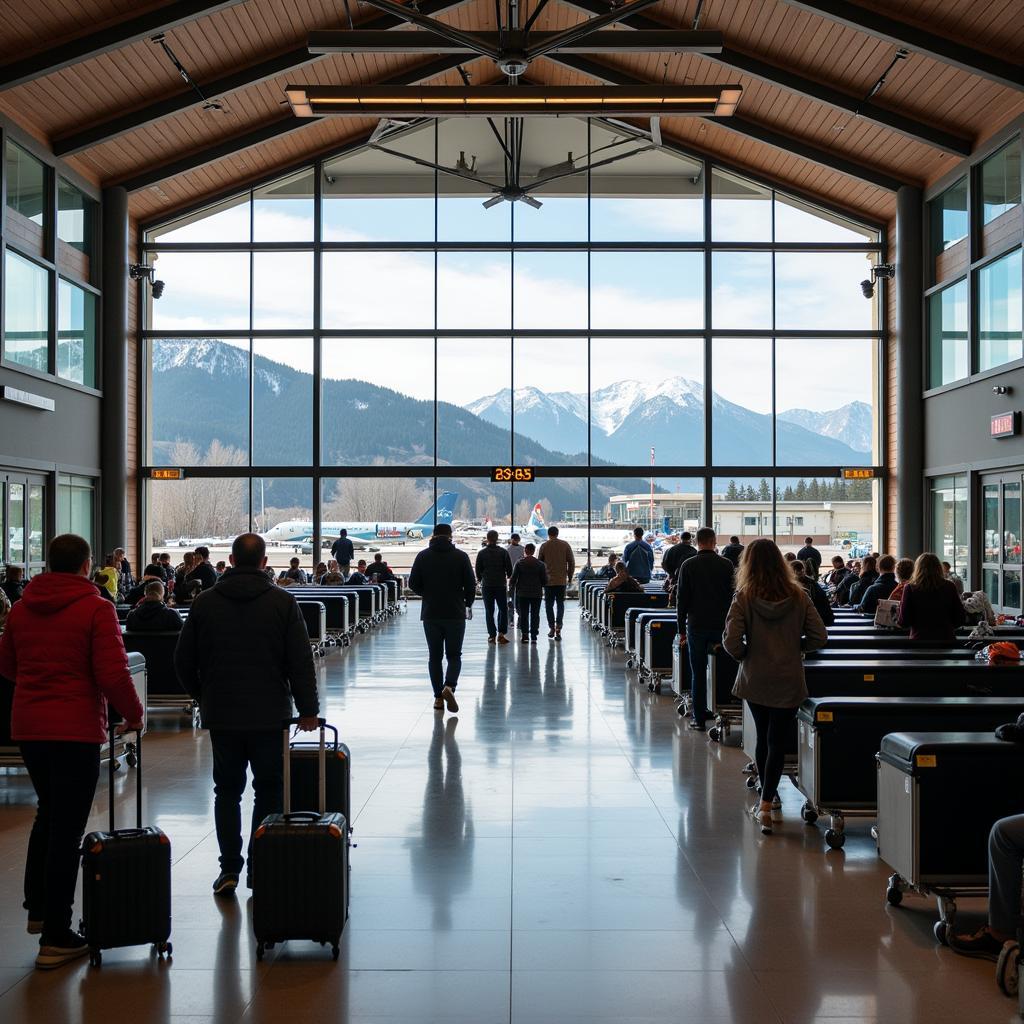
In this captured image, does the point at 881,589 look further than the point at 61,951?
Yes

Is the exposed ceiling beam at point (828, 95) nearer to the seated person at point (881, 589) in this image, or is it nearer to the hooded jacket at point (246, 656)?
the seated person at point (881, 589)

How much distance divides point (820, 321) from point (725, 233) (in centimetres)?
301

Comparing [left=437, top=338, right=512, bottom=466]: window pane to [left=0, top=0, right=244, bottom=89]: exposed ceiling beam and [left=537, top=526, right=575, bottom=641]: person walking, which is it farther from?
[left=0, top=0, right=244, bottom=89]: exposed ceiling beam

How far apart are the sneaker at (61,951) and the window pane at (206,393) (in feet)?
74.1

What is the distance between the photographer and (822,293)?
88.1ft

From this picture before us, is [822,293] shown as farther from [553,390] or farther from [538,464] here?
[538,464]

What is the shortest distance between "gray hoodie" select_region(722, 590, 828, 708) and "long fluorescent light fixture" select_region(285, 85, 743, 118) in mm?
9949

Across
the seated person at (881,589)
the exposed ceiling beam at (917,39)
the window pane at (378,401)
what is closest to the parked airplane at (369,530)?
the window pane at (378,401)

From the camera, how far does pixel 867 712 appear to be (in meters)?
6.15

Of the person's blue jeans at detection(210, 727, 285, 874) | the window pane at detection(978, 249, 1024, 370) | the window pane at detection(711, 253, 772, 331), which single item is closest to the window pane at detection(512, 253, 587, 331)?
the window pane at detection(711, 253, 772, 331)

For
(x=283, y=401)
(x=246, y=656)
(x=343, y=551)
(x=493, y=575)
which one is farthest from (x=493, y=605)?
(x=246, y=656)

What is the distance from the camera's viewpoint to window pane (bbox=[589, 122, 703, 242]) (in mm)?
26922

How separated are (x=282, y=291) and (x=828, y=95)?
41.6 ft

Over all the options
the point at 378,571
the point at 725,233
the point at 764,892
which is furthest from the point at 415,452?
the point at 764,892
